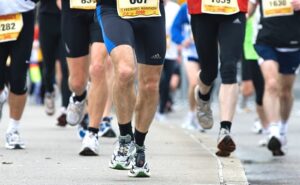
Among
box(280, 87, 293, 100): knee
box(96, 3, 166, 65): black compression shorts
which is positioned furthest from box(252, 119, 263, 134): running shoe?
box(96, 3, 166, 65): black compression shorts

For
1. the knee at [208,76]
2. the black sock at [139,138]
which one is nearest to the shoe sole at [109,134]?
the knee at [208,76]

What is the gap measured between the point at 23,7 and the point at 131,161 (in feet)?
8.21

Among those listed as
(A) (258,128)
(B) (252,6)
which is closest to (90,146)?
(B) (252,6)

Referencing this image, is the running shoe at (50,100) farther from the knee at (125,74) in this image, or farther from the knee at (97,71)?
the knee at (125,74)

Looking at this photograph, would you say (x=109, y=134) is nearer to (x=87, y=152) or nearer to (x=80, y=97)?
(x=80, y=97)

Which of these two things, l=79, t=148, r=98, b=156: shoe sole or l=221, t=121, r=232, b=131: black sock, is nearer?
l=79, t=148, r=98, b=156: shoe sole

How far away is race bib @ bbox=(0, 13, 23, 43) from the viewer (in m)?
9.72

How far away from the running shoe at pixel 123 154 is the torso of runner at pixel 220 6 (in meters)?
2.10

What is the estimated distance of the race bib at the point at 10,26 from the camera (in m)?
9.72

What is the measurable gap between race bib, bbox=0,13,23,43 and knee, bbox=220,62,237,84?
6.09ft

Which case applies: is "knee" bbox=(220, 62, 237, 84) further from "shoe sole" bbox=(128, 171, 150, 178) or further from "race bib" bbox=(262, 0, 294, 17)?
"shoe sole" bbox=(128, 171, 150, 178)

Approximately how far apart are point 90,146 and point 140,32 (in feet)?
5.91

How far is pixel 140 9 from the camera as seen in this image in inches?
313

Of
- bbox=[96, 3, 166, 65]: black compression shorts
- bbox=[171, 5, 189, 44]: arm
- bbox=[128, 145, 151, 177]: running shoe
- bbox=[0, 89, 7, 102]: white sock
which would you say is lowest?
bbox=[171, 5, 189, 44]: arm
